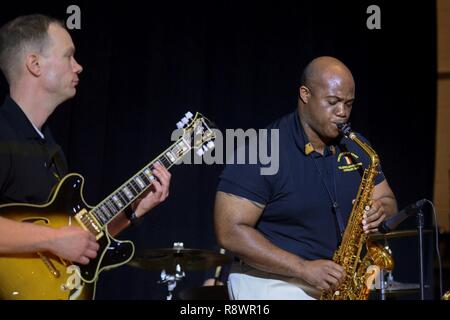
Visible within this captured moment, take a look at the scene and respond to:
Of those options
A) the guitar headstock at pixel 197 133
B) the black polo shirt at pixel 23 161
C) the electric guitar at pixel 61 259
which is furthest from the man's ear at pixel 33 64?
the guitar headstock at pixel 197 133

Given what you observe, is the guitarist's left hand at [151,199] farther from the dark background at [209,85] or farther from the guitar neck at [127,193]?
the dark background at [209,85]

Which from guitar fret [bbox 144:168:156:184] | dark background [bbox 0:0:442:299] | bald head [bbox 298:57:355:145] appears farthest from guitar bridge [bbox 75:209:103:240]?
dark background [bbox 0:0:442:299]

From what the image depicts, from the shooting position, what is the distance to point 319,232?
333 centimetres

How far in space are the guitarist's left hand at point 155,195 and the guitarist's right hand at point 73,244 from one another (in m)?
0.41

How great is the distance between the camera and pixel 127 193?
3.13 m

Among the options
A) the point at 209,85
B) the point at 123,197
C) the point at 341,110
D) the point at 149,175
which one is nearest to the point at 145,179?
the point at 149,175

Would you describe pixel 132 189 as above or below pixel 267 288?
above

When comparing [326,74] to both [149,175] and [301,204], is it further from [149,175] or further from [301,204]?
[149,175]

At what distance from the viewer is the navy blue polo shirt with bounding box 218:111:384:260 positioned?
3246 millimetres

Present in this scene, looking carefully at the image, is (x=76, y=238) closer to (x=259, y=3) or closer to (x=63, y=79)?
(x=63, y=79)

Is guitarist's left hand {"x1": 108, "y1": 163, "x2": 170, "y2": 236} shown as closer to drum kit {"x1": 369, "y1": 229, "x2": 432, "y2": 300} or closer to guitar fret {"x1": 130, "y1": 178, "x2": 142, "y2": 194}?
guitar fret {"x1": 130, "y1": 178, "x2": 142, "y2": 194}

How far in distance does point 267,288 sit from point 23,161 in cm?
118
